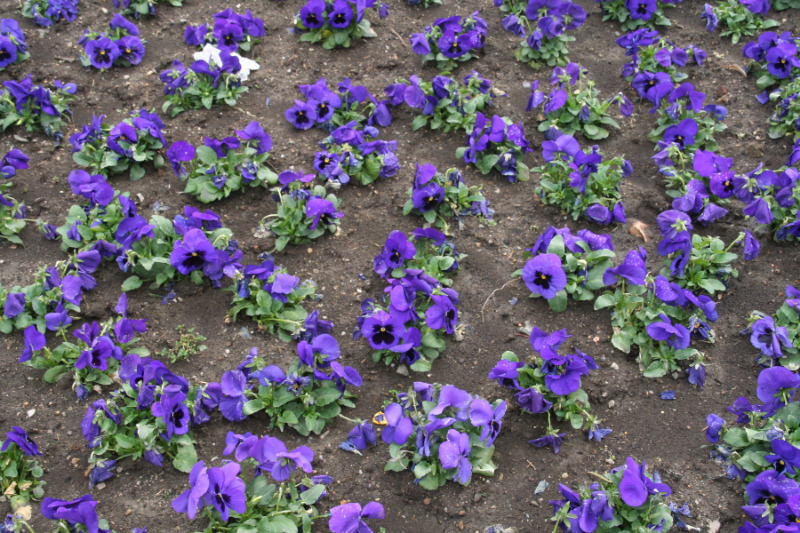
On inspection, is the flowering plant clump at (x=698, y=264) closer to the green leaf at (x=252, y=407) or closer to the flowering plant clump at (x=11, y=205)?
the green leaf at (x=252, y=407)

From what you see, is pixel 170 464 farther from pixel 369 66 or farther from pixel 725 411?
pixel 369 66

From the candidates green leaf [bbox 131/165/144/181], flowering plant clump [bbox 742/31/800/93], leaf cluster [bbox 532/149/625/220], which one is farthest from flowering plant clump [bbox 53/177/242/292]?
flowering plant clump [bbox 742/31/800/93]

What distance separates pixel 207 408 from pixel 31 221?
80.6 inches

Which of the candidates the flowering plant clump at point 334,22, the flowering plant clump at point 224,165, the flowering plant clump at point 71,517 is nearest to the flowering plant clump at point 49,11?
the flowering plant clump at point 334,22

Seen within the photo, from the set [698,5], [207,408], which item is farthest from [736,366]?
[698,5]

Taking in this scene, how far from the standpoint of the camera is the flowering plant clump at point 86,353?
364 centimetres

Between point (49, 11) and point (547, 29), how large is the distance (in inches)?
167

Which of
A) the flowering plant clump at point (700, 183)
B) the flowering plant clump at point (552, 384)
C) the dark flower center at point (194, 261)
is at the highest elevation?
the flowering plant clump at point (700, 183)

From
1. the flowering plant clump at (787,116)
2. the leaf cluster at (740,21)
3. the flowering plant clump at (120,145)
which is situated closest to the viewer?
the flowering plant clump at (120,145)

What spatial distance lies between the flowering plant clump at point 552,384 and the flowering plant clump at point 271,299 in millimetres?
1166

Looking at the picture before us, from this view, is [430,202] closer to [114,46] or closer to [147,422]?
[147,422]

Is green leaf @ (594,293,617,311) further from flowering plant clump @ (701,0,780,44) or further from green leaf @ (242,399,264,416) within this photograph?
flowering plant clump @ (701,0,780,44)

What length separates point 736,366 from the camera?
151 inches

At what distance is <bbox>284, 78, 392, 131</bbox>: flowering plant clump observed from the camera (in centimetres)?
509
